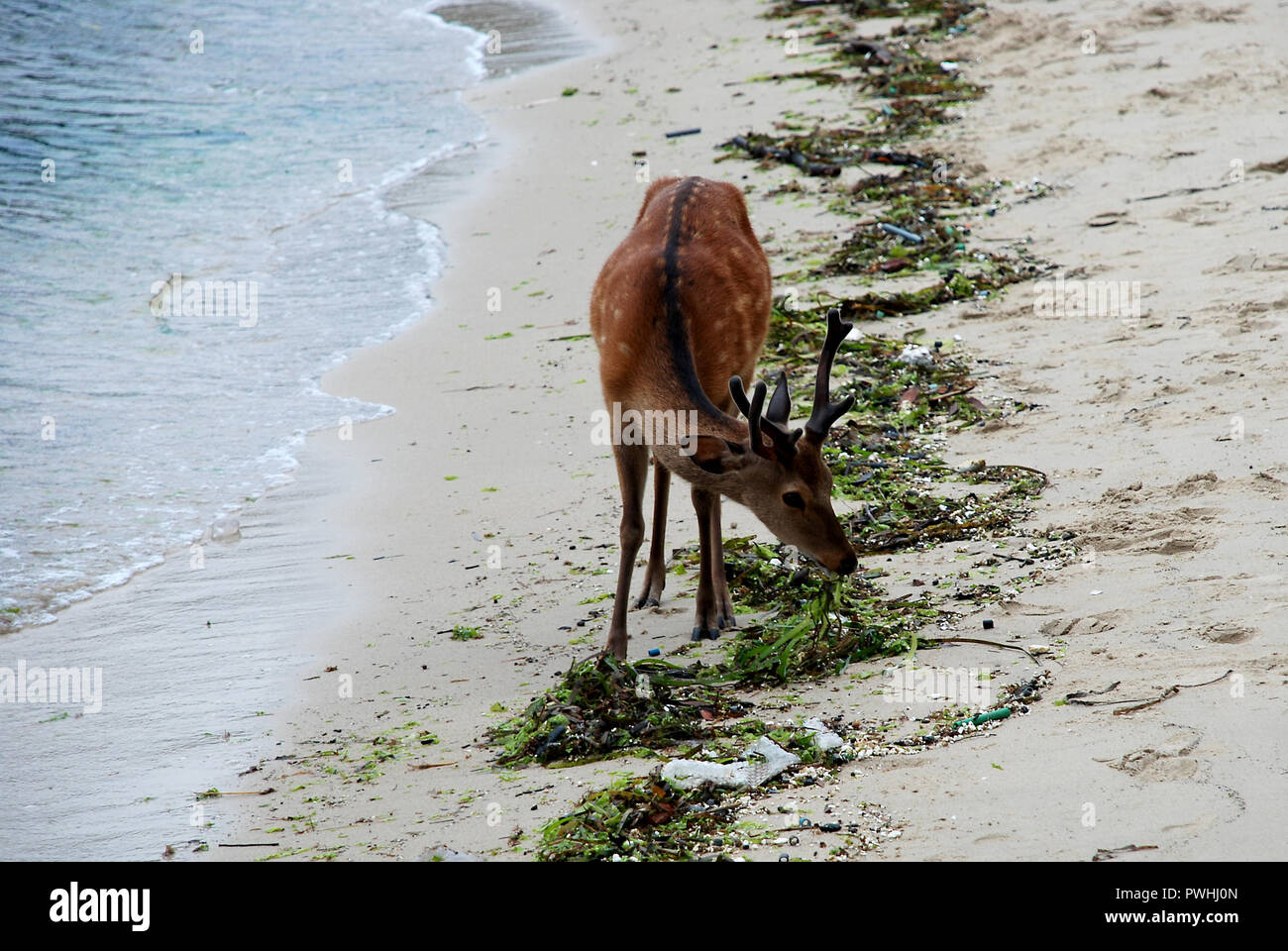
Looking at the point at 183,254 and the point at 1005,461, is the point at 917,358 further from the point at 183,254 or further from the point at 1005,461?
the point at 183,254

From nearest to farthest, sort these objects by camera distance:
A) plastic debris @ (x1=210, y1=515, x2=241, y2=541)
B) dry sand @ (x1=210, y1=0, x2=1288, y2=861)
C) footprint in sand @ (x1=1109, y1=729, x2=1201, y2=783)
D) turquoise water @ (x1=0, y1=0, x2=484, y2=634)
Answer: footprint in sand @ (x1=1109, y1=729, x2=1201, y2=783), dry sand @ (x1=210, y1=0, x2=1288, y2=861), plastic debris @ (x1=210, y1=515, x2=241, y2=541), turquoise water @ (x1=0, y1=0, x2=484, y2=634)

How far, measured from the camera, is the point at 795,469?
5.09m

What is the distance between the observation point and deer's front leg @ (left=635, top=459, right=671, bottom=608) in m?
5.99

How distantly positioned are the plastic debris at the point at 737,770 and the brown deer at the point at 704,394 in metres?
1.13

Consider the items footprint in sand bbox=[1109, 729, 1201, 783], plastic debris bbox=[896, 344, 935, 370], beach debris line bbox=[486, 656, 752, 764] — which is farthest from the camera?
plastic debris bbox=[896, 344, 935, 370]

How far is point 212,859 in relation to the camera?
4176mm

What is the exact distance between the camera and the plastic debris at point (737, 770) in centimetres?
400

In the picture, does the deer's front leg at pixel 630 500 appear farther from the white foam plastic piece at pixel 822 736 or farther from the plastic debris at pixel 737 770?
the plastic debris at pixel 737 770

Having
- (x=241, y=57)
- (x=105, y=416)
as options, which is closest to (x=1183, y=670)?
(x=105, y=416)

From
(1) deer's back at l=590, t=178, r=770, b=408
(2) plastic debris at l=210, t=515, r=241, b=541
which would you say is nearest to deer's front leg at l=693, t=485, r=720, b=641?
(1) deer's back at l=590, t=178, r=770, b=408

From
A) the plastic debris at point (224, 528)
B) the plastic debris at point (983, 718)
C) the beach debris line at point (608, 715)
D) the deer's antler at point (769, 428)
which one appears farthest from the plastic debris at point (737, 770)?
the plastic debris at point (224, 528)

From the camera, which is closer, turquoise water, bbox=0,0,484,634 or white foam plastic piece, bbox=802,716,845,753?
white foam plastic piece, bbox=802,716,845,753

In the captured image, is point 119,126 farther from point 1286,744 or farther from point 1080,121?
point 1286,744

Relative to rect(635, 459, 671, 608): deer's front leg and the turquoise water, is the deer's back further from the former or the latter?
the turquoise water
